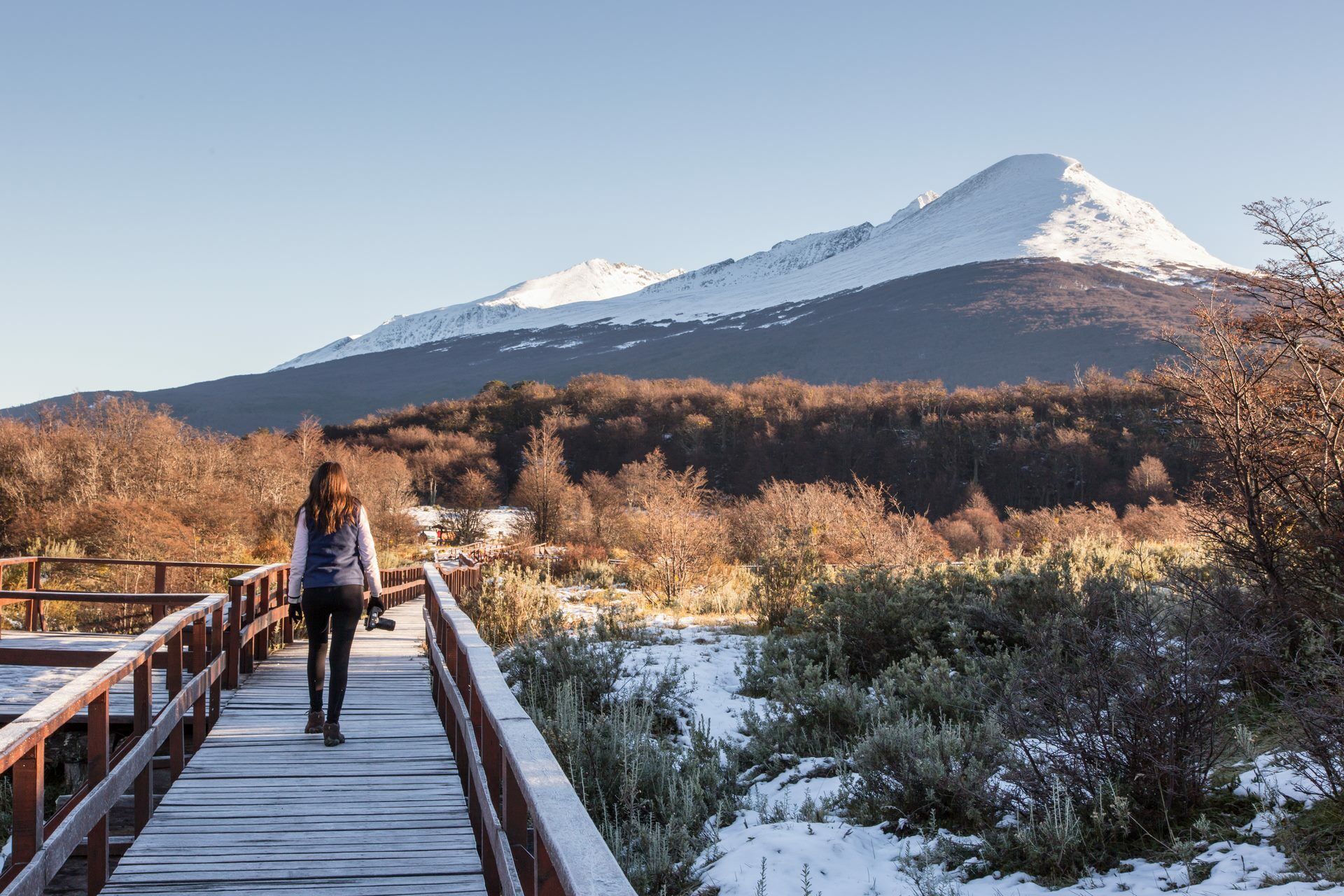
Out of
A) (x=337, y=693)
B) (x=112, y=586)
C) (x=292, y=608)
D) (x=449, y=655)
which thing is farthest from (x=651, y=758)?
(x=112, y=586)

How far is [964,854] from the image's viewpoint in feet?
14.1

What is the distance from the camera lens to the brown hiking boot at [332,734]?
17.4ft

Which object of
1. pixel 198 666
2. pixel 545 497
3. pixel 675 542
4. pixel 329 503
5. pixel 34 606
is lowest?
pixel 545 497

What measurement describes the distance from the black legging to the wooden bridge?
376 mm

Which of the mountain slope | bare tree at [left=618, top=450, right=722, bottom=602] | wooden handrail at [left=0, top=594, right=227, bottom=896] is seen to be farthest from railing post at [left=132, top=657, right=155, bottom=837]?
the mountain slope

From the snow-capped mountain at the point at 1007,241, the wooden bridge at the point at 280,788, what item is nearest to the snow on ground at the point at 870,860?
the wooden bridge at the point at 280,788

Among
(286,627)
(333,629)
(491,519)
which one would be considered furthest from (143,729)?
(491,519)

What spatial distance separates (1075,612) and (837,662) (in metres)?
2.13

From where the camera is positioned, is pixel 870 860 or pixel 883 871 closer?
pixel 883 871

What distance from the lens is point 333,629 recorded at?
527cm

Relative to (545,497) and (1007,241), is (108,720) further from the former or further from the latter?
(1007,241)

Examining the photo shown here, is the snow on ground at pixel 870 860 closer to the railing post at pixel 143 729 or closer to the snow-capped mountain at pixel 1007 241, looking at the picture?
the railing post at pixel 143 729

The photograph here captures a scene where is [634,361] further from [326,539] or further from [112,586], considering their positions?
[326,539]

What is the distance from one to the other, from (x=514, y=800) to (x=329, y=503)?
2.99 metres
